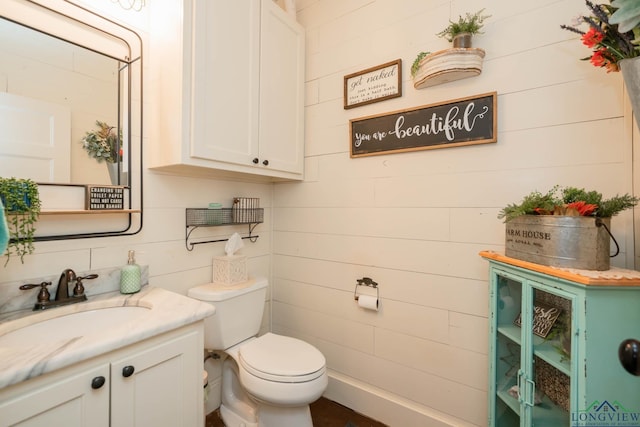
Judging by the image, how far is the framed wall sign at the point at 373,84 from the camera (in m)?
1.61

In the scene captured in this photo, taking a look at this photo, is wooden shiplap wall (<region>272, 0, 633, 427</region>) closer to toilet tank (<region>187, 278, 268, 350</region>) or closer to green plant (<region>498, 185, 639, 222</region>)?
green plant (<region>498, 185, 639, 222</region>)

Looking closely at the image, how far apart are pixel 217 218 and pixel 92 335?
886mm

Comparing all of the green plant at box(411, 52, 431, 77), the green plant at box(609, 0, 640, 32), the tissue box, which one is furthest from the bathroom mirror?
the green plant at box(609, 0, 640, 32)

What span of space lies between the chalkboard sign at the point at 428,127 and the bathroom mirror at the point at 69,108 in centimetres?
121

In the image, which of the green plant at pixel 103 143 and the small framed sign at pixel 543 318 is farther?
the green plant at pixel 103 143

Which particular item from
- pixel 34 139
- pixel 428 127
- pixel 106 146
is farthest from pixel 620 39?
pixel 34 139

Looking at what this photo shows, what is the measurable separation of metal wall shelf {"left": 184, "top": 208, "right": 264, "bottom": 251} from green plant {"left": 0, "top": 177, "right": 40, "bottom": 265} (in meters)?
0.64

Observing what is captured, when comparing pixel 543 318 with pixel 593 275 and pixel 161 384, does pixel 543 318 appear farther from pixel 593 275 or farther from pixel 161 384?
pixel 161 384

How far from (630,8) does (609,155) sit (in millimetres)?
657

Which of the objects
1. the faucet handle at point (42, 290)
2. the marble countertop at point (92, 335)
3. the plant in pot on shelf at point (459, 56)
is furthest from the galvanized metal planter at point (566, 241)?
the faucet handle at point (42, 290)

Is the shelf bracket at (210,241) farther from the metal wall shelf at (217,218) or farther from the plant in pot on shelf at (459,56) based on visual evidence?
the plant in pot on shelf at (459,56)

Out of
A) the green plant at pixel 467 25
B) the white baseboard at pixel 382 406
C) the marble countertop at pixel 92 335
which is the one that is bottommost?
the white baseboard at pixel 382 406

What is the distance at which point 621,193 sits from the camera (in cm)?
110

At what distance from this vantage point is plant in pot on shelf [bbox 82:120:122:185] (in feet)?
4.21
